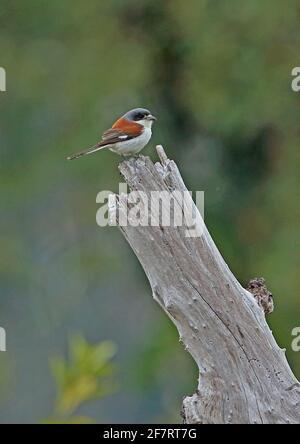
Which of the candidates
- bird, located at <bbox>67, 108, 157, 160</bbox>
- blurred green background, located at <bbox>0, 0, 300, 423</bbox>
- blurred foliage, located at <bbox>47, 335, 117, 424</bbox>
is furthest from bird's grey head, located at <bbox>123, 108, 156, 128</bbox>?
blurred green background, located at <bbox>0, 0, 300, 423</bbox>

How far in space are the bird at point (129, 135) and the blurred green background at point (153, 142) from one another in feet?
11.4

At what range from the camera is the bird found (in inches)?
148

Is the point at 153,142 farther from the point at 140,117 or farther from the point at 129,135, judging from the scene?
the point at 129,135

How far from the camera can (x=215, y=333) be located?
2883 mm

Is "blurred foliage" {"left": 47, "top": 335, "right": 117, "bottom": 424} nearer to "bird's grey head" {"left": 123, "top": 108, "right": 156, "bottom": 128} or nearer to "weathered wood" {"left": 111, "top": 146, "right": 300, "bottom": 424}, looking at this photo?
"weathered wood" {"left": 111, "top": 146, "right": 300, "bottom": 424}

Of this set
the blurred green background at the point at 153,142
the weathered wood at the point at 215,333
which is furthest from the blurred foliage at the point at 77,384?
the blurred green background at the point at 153,142

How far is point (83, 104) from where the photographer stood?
788 centimetres

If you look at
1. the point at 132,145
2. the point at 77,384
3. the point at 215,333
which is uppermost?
the point at 132,145

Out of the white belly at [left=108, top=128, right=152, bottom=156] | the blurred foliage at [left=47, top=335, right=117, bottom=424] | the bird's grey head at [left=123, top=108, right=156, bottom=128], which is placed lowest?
the blurred foliage at [left=47, top=335, right=117, bottom=424]

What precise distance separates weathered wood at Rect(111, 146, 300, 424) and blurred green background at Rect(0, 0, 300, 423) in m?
4.57

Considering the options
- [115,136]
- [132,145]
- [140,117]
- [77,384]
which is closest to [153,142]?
[140,117]

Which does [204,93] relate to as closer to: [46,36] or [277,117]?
[277,117]

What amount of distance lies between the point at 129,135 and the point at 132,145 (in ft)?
0.35

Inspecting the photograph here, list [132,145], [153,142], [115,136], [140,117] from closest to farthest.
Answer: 1. [132,145]
2. [115,136]
3. [140,117]
4. [153,142]
